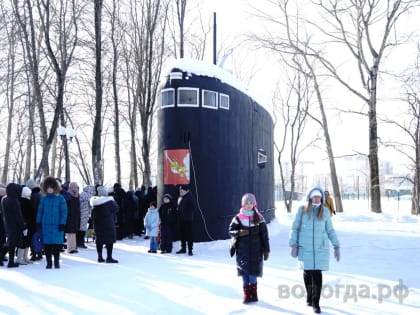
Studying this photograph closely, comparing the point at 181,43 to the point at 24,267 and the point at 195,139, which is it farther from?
the point at 24,267

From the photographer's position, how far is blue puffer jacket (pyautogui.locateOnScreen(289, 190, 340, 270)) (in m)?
6.80

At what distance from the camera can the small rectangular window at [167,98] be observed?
1348 cm

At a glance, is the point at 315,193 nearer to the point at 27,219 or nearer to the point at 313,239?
the point at 313,239

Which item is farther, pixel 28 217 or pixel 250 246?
pixel 28 217

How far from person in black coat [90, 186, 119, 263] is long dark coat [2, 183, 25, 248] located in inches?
64.2

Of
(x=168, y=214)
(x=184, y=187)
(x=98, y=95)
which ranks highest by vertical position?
(x=98, y=95)

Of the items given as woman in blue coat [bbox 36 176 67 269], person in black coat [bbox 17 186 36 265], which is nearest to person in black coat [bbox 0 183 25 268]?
woman in blue coat [bbox 36 176 67 269]

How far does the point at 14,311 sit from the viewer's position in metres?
6.75

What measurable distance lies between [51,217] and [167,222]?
3.33m

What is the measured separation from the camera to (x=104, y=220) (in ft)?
36.5

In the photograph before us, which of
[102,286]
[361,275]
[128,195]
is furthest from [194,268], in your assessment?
[128,195]

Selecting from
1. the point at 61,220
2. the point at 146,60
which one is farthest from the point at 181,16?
the point at 61,220

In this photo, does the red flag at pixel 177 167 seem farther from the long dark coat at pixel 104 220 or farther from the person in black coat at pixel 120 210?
the person in black coat at pixel 120 210

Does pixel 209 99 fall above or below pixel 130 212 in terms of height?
above
